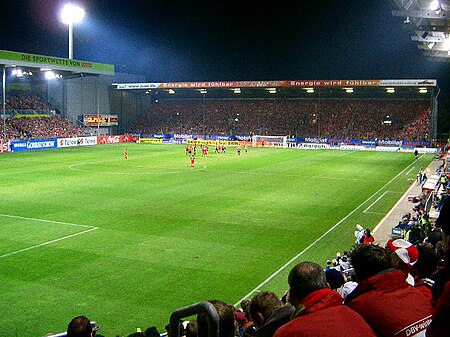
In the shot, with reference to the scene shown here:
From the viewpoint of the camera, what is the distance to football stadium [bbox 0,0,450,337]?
12.3 ft

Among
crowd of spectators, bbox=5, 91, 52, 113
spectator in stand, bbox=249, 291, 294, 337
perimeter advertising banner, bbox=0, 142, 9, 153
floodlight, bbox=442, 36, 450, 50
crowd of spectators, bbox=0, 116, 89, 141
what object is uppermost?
floodlight, bbox=442, 36, 450, 50

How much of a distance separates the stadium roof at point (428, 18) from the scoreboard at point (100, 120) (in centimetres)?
5382

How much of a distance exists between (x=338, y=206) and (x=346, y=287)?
17945 millimetres

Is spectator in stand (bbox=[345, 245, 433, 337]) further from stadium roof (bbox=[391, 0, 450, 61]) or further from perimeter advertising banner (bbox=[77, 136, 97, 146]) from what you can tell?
perimeter advertising banner (bbox=[77, 136, 97, 146])

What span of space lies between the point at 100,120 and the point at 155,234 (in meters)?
57.6

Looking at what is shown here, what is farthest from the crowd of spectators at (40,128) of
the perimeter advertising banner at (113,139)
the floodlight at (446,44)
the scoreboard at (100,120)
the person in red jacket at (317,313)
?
the person in red jacket at (317,313)

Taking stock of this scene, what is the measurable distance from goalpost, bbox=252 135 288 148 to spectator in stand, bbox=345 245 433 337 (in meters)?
63.3

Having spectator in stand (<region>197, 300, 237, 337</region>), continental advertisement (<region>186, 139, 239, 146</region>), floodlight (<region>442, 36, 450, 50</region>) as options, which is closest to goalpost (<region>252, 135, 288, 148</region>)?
continental advertisement (<region>186, 139, 239, 146</region>)

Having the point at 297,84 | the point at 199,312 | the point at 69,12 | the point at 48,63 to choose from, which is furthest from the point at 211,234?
the point at 297,84

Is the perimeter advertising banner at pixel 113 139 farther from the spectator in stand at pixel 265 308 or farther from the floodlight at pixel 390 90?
the spectator in stand at pixel 265 308

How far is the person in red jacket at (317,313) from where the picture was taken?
2920 mm

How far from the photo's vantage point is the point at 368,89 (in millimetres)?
70000

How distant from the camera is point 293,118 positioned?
76375 mm

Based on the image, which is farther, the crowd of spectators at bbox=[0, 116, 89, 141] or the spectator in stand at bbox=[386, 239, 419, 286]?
the crowd of spectators at bbox=[0, 116, 89, 141]
